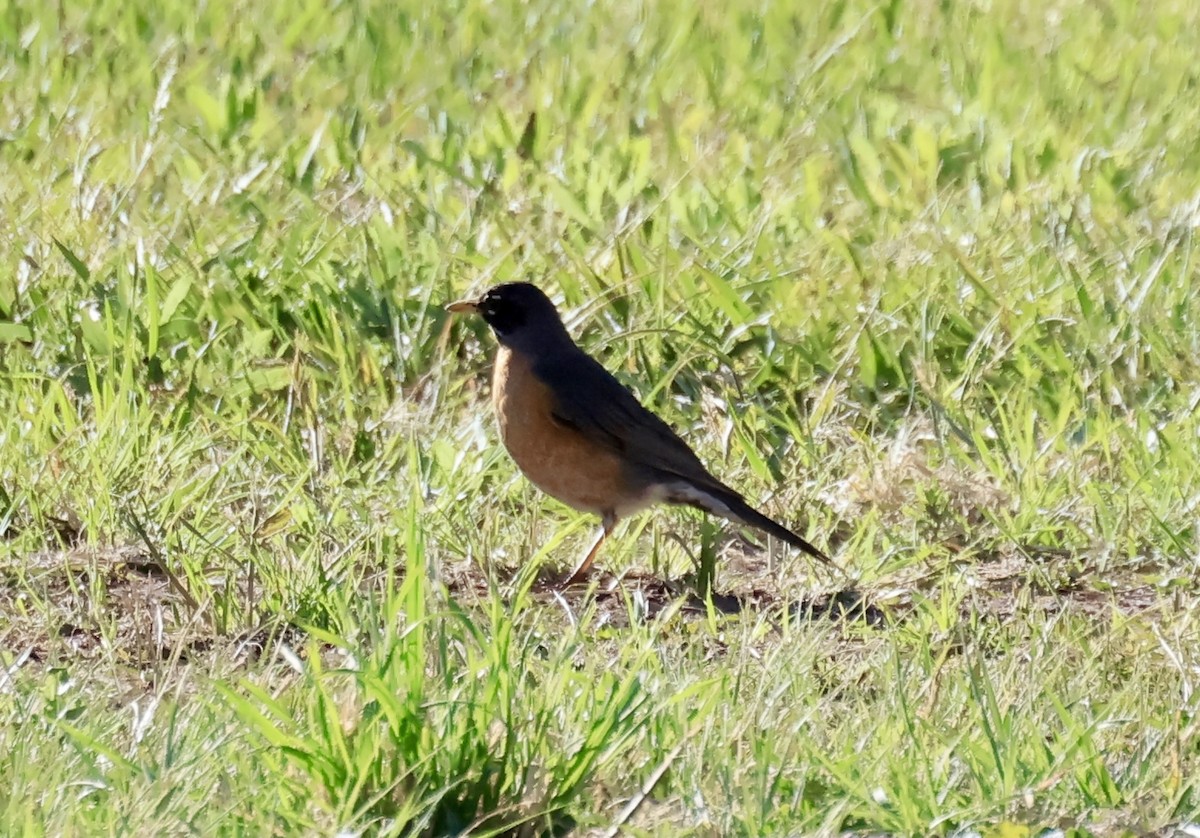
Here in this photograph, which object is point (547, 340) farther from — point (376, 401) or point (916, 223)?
point (916, 223)

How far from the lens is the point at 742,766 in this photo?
139 inches

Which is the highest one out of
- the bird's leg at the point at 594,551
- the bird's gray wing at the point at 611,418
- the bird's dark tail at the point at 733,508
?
the bird's gray wing at the point at 611,418

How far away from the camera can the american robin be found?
5363 millimetres

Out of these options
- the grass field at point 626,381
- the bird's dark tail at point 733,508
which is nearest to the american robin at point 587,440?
the bird's dark tail at point 733,508

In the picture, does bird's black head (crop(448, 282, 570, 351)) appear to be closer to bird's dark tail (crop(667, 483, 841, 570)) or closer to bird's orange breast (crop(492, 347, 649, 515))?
bird's orange breast (crop(492, 347, 649, 515))

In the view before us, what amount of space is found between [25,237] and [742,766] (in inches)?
155

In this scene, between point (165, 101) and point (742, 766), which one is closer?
point (742, 766)

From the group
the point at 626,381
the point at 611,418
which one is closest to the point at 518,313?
the point at 611,418

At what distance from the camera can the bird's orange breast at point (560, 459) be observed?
5379 millimetres

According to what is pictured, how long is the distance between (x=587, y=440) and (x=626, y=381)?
685mm

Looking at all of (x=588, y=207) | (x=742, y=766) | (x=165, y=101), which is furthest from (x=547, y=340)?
(x=165, y=101)

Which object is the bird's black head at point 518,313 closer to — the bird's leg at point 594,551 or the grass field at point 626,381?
the grass field at point 626,381

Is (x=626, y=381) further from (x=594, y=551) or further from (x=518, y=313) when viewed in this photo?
(x=594, y=551)

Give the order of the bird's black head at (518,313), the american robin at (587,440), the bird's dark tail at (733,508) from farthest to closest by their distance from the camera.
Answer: the bird's black head at (518,313) → the american robin at (587,440) → the bird's dark tail at (733,508)
